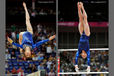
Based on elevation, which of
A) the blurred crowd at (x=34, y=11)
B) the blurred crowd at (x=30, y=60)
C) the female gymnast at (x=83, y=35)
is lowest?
the blurred crowd at (x=30, y=60)

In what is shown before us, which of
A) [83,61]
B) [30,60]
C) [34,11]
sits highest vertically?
[34,11]

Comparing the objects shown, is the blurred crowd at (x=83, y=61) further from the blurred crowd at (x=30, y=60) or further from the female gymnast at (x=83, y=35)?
the blurred crowd at (x=30, y=60)

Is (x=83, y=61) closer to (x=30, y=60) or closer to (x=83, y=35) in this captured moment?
(x=83, y=35)

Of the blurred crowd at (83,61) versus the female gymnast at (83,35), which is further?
the blurred crowd at (83,61)

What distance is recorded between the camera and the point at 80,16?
9555 millimetres

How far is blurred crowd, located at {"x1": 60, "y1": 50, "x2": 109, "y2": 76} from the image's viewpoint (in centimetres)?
966

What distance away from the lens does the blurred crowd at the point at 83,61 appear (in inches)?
380

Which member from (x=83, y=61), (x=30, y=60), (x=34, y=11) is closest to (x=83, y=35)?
(x=83, y=61)

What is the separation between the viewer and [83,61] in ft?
31.6

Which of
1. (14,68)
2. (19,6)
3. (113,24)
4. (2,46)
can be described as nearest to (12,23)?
(19,6)

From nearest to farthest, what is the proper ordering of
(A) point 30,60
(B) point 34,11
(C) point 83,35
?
(C) point 83,35
(B) point 34,11
(A) point 30,60

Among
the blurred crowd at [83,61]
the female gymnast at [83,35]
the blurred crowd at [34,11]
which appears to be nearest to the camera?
the female gymnast at [83,35]

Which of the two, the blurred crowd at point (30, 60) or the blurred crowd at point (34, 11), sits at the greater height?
the blurred crowd at point (34, 11)

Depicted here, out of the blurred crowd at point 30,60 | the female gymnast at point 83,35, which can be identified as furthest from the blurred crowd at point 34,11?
the female gymnast at point 83,35
